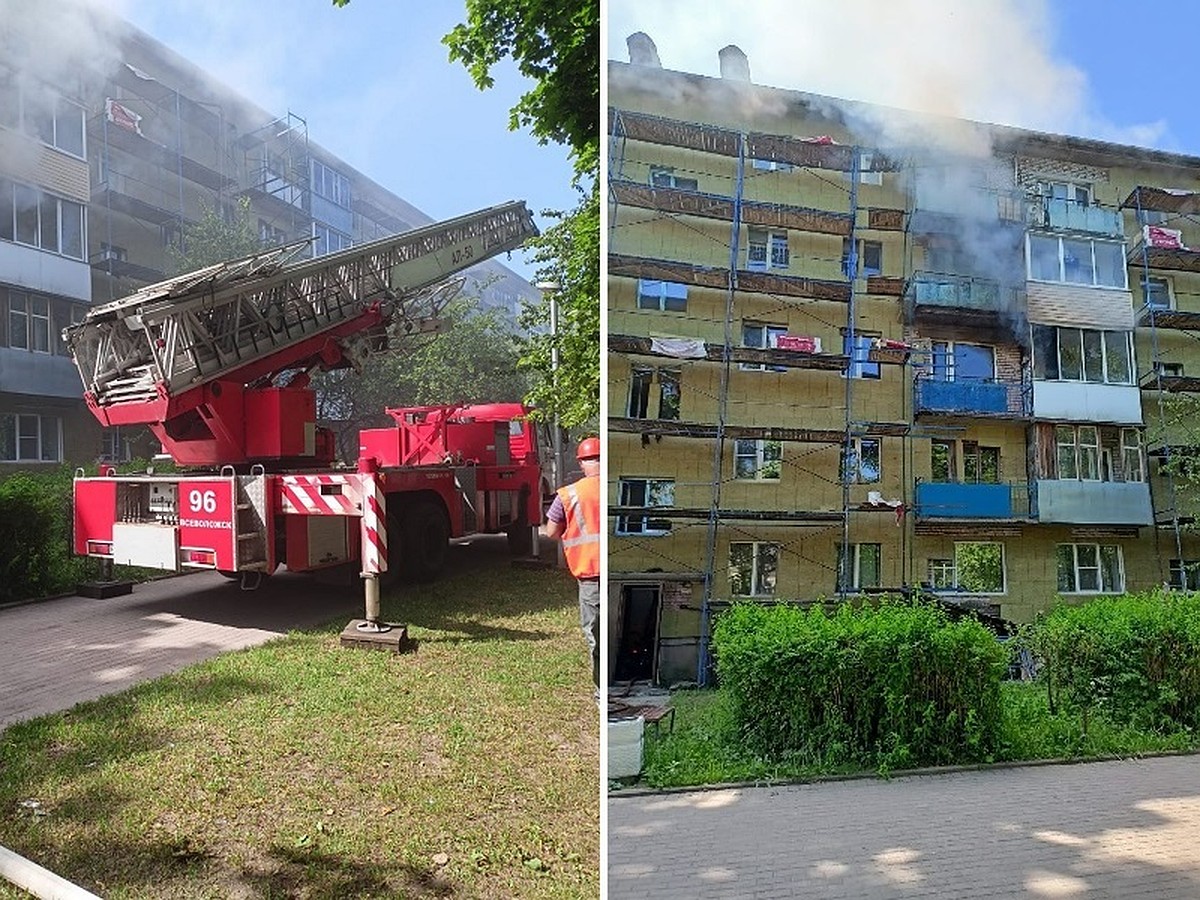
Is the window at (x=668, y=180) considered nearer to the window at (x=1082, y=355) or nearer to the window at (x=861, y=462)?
the window at (x=861, y=462)

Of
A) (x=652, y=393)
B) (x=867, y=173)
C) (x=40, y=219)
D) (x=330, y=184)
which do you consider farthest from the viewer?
(x=40, y=219)

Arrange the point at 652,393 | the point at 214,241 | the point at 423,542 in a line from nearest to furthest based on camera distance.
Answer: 1. the point at 652,393
2. the point at 214,241
3. the point at 423,542

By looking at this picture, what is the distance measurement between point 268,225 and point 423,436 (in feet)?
1.97

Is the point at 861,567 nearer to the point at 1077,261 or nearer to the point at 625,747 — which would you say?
the point at 625,747

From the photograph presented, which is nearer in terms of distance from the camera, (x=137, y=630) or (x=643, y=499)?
(x=643, y=499)

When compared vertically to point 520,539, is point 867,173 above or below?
above

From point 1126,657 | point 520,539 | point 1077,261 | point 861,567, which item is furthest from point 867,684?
point 520,539

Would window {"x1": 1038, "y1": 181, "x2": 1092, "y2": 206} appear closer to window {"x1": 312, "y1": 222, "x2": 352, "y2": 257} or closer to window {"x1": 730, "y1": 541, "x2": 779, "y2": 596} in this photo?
window {"x1": 730, "y1": 541, "x2": 779, "y2": 596}

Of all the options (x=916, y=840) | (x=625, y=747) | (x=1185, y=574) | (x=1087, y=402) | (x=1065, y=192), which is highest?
(x=1065, y=192)

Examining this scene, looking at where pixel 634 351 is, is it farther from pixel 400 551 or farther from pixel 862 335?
pixel 400 551

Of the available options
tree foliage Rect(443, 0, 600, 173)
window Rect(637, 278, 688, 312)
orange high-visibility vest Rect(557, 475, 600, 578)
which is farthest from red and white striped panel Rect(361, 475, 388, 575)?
window Rect(637, 278, 688, 312)

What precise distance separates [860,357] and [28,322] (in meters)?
1.75

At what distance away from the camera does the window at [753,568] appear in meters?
0.93

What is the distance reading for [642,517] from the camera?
95cm
